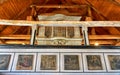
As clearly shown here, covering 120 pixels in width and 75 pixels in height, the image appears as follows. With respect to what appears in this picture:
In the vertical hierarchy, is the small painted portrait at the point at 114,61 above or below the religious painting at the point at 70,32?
below

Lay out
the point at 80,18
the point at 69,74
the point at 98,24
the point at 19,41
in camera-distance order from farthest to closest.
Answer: the point at 19,41, the point at 80,18, the point at 98,24, the point at 69,74

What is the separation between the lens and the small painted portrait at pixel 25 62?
545cm

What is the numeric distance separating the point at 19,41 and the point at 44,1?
109 inches

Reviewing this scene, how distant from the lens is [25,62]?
560 cm

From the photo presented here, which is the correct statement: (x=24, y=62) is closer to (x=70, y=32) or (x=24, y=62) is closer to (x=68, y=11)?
(x=70, y=32)

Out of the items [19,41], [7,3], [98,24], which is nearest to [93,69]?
[98,24]

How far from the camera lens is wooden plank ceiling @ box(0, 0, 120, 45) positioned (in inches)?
355

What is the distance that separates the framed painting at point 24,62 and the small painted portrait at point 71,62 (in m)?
0.97

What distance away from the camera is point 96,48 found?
5938mm

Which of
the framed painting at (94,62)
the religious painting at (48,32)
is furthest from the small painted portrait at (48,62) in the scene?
the religious painting at (48,32)

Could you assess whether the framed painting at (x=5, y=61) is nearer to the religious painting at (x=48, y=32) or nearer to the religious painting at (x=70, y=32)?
the religious painting at (x=48, y=32)

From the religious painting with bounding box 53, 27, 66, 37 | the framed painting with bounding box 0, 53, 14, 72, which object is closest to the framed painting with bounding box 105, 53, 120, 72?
the framed painting with bounding box 0, 53, 14, 72

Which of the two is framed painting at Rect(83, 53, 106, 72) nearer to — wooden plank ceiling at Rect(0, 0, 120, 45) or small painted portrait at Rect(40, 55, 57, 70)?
small painted portrait at Rect(40, 55, 57, 70)

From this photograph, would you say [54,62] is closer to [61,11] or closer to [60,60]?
[60,60]
